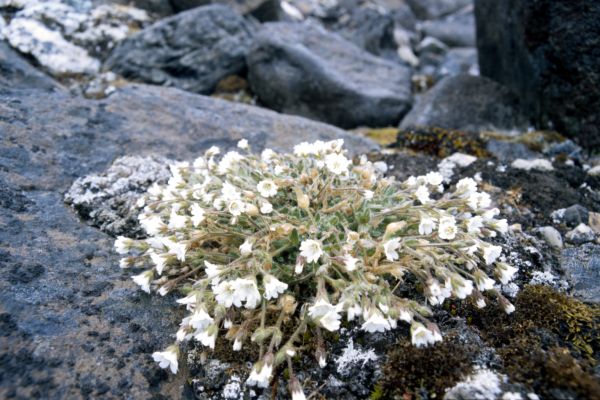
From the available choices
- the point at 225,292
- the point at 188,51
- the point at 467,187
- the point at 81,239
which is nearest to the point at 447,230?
the point at 467,187

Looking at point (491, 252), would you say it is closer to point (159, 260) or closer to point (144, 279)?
point (159, 260)

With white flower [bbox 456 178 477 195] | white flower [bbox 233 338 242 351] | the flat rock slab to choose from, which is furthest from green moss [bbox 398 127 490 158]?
white flower [bbox 233 338 242 351]

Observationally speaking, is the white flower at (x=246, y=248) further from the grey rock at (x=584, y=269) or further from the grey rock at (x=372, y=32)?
the grey rock at (x=372, y=32)

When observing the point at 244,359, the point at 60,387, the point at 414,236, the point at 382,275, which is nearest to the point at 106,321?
the point at 60,387

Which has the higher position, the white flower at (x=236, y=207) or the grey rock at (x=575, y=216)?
the white flower at (x=236, y=207)

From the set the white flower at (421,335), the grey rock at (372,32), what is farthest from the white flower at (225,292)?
the grey rock at (372,32)

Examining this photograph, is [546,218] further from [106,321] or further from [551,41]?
[106,321]
